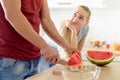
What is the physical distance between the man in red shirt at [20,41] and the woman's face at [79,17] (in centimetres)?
120

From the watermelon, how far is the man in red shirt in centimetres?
34

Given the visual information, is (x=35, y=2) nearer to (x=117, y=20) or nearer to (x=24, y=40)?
(x=24, y=40)

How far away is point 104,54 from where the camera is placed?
1616 mm

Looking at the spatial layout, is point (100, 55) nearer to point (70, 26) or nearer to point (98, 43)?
point (70, 26)

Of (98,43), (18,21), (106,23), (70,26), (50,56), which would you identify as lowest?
(98,43)

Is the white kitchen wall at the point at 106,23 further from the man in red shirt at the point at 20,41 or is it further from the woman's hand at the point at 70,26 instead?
the man in red shirt at the point at 20,41

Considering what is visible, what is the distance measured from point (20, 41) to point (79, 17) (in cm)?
139

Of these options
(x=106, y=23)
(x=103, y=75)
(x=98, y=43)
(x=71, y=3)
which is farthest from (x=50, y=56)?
(x=106, y=23)

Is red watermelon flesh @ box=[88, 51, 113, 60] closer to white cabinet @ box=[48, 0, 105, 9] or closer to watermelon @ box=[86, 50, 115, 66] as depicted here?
watermelon @ box=[86, 50, 115, 66]

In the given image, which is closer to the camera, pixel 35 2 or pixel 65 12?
→ pixel 35 2

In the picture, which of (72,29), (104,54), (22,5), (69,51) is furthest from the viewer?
(72,29)

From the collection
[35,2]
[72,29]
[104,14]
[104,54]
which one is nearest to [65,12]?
[104,14]

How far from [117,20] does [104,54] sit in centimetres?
187

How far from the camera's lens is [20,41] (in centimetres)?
129
